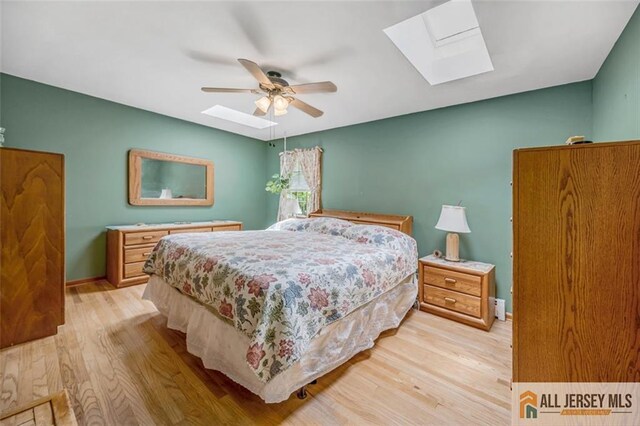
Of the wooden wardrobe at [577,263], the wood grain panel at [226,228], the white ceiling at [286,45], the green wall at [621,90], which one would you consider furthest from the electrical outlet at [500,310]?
the wood grain panel at [226,228]

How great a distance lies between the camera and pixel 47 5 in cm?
173

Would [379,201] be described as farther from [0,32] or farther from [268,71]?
[0,32]

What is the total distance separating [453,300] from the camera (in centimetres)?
268

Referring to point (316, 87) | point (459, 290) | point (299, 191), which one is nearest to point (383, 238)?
point (459, 290)

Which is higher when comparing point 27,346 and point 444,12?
point 444,12

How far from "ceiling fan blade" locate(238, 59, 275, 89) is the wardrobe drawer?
2739mm

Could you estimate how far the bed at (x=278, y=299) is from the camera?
1.47 meters

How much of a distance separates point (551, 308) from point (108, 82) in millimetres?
4102

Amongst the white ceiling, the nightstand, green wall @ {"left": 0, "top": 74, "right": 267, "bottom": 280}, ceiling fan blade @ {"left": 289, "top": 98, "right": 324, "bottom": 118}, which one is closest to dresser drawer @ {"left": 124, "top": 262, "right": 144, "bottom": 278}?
green wall @ {"left": 0, "top": 74, "right": 267, "bottom": 280}

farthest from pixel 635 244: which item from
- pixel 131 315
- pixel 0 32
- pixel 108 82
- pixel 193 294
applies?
pixel 108 82

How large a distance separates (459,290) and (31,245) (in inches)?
147

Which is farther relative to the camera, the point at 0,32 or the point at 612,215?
the point at 0,32

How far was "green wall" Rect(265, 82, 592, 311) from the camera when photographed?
2.61 metres

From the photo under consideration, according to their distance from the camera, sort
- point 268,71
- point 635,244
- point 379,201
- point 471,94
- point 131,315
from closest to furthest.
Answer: point 635,244, point 268,71, point 131,315, point 471,94, point 379,201
